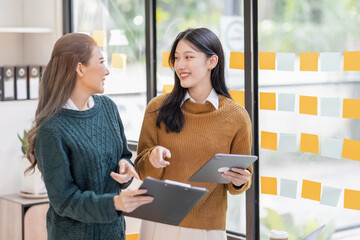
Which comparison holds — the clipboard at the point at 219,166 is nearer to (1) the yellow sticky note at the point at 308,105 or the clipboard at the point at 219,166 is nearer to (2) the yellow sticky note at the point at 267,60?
A: (1) the yellow sticky note at the point at 308,105

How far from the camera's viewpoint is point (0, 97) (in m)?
4.25

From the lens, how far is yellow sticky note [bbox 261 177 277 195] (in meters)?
2.99

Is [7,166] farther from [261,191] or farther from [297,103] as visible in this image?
[297,103]

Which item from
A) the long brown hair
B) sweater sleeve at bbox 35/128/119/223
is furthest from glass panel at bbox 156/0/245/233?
sweater sleeve at bbox 35/128/119/223

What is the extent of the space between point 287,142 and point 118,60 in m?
1.69

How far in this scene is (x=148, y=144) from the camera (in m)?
2.13

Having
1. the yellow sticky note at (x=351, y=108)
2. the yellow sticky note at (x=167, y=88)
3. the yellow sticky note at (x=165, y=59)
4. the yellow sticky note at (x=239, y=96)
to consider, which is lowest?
the yellow sticky note at (x=351, y=108)

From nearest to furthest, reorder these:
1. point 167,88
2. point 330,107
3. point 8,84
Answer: point 330,107, point 167,88, point 8,84

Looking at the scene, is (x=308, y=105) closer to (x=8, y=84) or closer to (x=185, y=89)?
(x=185, y=89)

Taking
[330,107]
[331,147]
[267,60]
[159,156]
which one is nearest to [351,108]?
[330,107]

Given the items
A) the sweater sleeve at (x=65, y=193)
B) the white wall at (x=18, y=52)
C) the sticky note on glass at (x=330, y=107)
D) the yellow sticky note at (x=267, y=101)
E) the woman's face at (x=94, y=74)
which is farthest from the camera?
the white wall at (x=18, y=52)

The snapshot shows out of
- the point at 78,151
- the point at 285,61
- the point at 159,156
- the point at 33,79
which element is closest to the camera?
the point at 78,151

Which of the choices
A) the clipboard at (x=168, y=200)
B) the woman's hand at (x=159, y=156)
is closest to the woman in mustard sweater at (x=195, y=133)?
the woman's hand at (x=159, y=156)

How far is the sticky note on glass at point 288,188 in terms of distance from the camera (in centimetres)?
291
